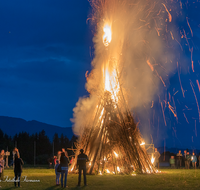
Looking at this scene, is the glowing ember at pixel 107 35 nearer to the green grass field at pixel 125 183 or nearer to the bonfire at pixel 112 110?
the bonfire at pixel 112 110

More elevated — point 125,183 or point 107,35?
point 107,35

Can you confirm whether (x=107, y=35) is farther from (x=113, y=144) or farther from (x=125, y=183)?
(x=125, y=183)

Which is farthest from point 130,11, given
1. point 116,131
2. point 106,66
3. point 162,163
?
point 162,163

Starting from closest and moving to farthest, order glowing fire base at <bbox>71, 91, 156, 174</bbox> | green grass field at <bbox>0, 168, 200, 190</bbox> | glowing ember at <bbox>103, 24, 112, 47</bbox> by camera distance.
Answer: green grass field at <bbox>0, 168, 200, 190</bbox>, glowing fire base at <bbox>71, 91, 156, 174</bbox>, glowing ember at <bbox>103, 24, 112, 47</bbox>

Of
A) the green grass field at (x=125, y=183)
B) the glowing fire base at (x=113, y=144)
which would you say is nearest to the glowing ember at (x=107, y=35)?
the glowing fire base at (x=113, y=144)

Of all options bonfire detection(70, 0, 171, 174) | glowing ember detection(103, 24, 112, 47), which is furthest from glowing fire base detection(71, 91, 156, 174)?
glowing ember detection(103, 24, 112, 47)

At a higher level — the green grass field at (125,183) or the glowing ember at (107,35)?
the glowing ember at (107,35)

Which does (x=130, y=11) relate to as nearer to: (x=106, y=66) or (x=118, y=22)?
(x=118, y=22)

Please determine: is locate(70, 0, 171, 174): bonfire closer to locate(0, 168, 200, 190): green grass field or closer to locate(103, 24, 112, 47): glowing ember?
locate(103, 24, 112, 47): glowing ember

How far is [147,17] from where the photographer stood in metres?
18.4

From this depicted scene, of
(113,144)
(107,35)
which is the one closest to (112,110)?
(113,144)

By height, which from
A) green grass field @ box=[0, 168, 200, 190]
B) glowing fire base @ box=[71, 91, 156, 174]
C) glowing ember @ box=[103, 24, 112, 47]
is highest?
glowing ember @ box=[103, 24, 112, 47]

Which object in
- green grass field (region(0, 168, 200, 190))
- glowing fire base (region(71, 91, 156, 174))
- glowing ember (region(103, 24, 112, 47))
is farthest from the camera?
glowing ember (region(103, 24, 112, 47))

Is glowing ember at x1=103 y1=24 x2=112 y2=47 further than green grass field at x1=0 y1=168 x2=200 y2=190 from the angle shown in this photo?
Yes
